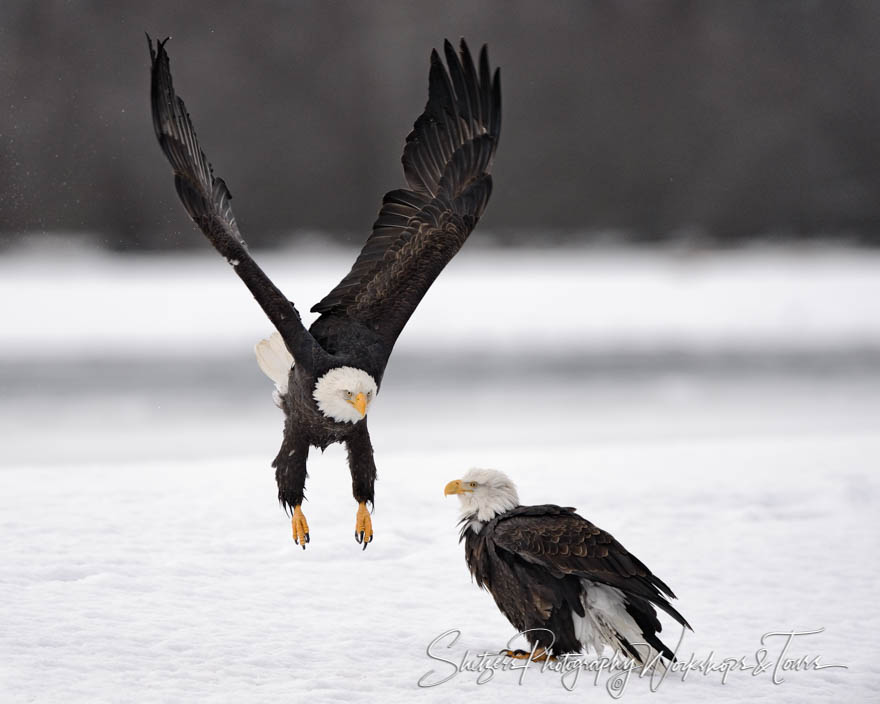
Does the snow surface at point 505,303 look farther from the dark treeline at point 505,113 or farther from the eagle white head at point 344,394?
the eagle white head at point 344,394

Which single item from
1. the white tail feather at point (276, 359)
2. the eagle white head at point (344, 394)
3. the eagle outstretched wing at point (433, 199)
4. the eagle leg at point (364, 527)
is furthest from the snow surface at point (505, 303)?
the eagle white head at point (344, 394)

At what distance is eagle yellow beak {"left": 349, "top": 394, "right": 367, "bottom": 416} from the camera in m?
3.75

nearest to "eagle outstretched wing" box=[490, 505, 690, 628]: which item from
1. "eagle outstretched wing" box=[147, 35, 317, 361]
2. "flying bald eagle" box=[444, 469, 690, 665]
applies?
"flying bald eagle" box=[444, 469, 690, 665]

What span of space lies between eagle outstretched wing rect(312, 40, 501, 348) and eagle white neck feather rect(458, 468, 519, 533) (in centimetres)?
99

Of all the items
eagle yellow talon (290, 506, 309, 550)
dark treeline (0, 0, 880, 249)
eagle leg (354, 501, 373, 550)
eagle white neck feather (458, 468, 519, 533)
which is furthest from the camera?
dark treeline (0, 0, 880, 249)

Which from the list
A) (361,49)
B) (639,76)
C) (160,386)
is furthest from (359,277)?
(639,76)

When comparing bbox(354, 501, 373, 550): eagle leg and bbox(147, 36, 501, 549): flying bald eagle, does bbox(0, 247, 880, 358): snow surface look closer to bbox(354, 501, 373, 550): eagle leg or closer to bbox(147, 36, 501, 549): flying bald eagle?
bbox(147, 36, 501, 549): flying bald eagle

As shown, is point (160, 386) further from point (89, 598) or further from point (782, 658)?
point (782, 658)

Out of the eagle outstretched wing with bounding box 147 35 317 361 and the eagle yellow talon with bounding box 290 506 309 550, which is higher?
the eagle outstretched wing with bounding box 147 35 317 361

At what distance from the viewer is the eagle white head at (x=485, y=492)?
3441 millimetres

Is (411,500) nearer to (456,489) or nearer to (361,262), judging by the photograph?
(361,262)

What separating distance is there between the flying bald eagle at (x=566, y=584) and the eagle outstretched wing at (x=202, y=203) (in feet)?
3.22

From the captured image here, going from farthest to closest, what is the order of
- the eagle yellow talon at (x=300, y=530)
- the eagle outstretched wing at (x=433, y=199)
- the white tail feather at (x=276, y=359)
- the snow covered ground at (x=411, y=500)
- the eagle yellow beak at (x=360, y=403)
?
1. the eagle outstretched wing at (x=433, y=199)
2. the white tail feather at (x=276, y=359)
3. the eagle yellow talon at (x=300, y=530)
4. the eagle yellow beak at (x=360, y=403)
5. the snow covered ground at (x=411, y=500)

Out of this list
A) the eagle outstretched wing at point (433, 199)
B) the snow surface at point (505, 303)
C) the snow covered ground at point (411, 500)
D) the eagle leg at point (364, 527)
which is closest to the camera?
the snow covered ground at point (411, 500)
